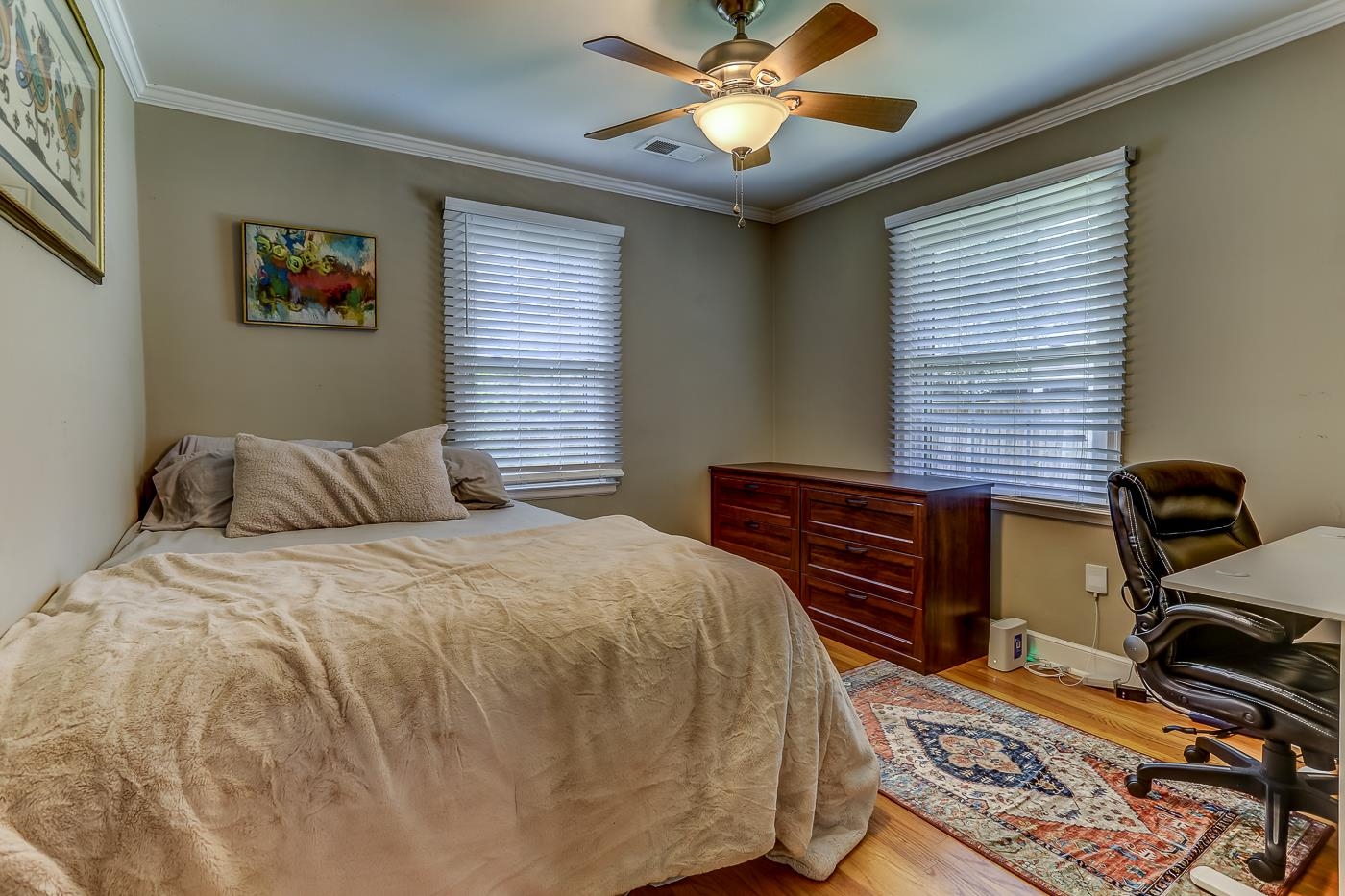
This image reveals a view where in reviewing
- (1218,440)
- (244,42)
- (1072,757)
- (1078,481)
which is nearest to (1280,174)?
(1218,440)

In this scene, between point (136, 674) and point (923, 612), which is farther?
point (923, 612)

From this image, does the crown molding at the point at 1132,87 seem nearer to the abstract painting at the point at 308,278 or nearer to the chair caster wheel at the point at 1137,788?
the chair caster wheel at the point at 1137,788

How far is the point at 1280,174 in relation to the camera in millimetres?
2291

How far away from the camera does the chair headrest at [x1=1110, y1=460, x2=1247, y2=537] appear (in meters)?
1.90

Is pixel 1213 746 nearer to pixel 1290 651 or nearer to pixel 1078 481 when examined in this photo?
pixel 1290 651

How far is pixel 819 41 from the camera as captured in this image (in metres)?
1.74

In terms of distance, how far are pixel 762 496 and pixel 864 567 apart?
78 cm

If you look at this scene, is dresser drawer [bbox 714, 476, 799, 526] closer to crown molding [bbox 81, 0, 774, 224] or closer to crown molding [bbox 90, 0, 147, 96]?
crown molding [bbox 81, 0, 774, 224]

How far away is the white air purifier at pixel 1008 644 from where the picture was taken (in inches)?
115

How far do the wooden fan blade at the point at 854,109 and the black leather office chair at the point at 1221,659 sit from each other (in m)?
1.30

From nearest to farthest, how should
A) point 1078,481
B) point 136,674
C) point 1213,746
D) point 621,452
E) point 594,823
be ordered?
point 136,674
point 594,823
point 1213,746
point 1078,481
point 621,452

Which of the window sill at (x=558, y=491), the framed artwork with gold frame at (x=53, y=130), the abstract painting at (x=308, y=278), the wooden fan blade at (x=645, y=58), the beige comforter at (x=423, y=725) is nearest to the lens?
the beige comforter at (x=423, y=725)

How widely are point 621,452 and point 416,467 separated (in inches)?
56.7

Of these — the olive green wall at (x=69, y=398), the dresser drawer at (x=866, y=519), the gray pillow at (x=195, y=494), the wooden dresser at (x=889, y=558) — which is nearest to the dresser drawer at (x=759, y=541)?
the wooden dresser at (x=889, y=558)
